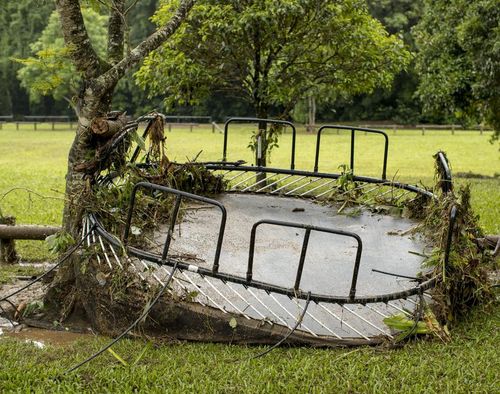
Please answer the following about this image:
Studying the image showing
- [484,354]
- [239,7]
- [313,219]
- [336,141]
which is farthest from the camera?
[336,141]

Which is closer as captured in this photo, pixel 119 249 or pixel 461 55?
Result: pixel 119 249

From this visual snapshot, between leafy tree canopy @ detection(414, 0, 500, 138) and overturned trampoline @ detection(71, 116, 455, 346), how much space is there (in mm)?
9652

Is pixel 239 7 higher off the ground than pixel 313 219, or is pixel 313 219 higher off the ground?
pixel 239 7

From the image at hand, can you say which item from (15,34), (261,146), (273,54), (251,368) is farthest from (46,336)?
(15,34)

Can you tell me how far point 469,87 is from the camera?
18750mm

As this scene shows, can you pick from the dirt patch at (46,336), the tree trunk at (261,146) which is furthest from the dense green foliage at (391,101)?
the dirt patch at (46,336)

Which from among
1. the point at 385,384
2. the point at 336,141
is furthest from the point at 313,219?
the point at 336,141

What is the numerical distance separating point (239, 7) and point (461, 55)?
7.09 metres

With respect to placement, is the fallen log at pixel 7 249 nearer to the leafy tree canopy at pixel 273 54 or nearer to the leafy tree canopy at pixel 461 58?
the leafy tree canopy at pixel 273 54

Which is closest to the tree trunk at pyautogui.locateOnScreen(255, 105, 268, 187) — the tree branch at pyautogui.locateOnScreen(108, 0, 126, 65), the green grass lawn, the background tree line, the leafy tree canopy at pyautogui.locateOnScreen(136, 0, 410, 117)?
the leafy tree canopy at pyautogui.locateOnScreen(136, 0, 410, 117)

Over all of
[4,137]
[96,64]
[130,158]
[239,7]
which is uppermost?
[239,7]

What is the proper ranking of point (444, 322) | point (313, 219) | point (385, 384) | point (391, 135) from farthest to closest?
point (391, 135) < point (313, 219) < point (444, 322) < point (385, 384)

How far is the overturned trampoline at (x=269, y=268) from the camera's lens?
5.37 meters

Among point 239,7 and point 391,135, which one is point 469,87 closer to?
point 239,7
